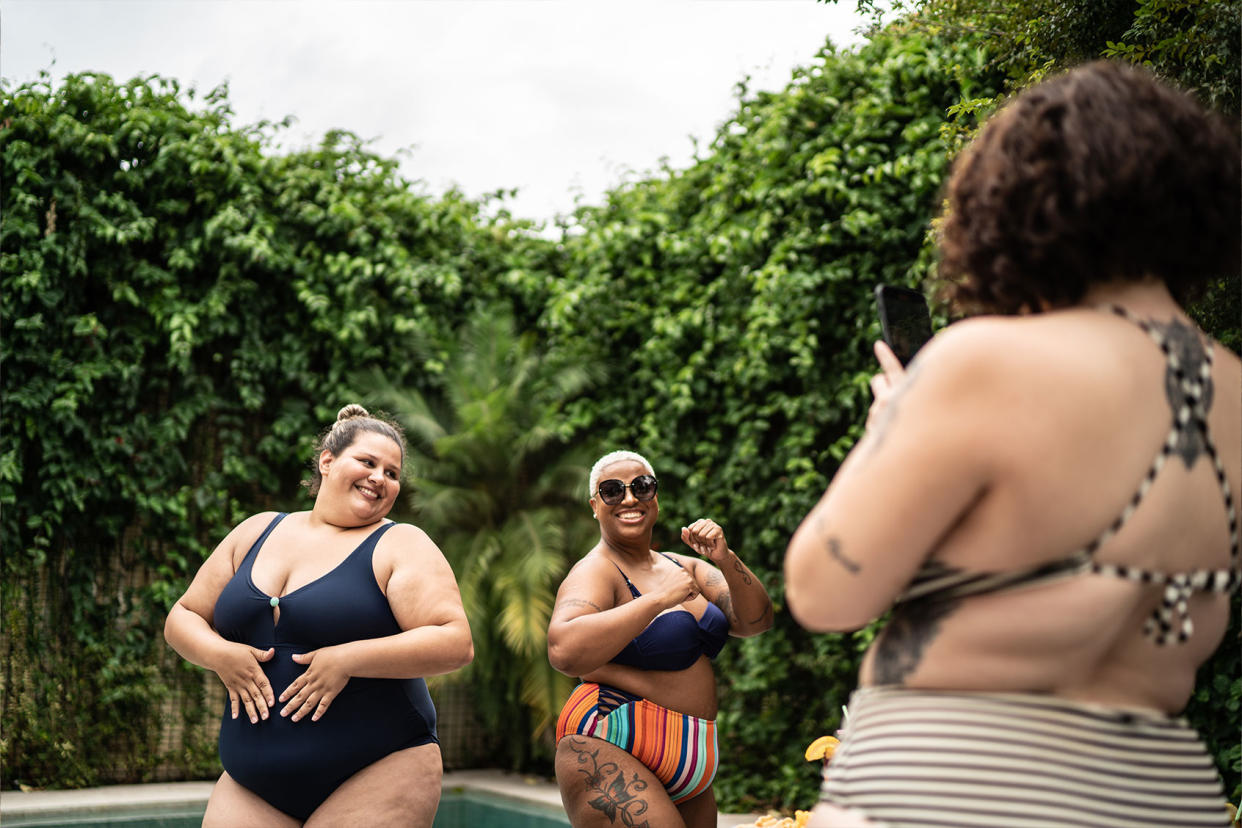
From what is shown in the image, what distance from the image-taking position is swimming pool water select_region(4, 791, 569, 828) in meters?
7.03

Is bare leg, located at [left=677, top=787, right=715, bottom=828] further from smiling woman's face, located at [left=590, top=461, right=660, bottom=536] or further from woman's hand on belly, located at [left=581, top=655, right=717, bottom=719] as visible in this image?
smiling woman's face, located at [left=590, top=461, right=660, bottom=536]

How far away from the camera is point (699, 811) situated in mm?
3309

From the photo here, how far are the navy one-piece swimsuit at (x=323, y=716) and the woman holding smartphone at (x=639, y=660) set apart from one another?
1.66 feet

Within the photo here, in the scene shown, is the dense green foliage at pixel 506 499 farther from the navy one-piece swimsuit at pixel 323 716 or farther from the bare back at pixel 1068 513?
the bare back at pixel 1068 513

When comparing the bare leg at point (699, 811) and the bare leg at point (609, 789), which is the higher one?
the bare leg at point (609, 789)

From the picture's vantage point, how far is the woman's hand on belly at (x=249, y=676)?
2785 millimetres

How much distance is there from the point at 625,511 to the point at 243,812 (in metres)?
1.40

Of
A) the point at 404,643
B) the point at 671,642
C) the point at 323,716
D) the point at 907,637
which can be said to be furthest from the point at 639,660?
the point at 907,637

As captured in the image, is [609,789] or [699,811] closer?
[609,789]

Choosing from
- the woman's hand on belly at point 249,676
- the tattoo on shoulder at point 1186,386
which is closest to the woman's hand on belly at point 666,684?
the woman's hand on belly at point 249,676

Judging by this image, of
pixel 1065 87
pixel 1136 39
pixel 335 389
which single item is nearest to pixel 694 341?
pixel 335 389

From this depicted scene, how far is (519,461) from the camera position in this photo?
903 centimetres

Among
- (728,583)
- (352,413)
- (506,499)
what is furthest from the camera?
(506,499)

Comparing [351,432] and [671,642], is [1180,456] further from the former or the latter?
[351,432]
